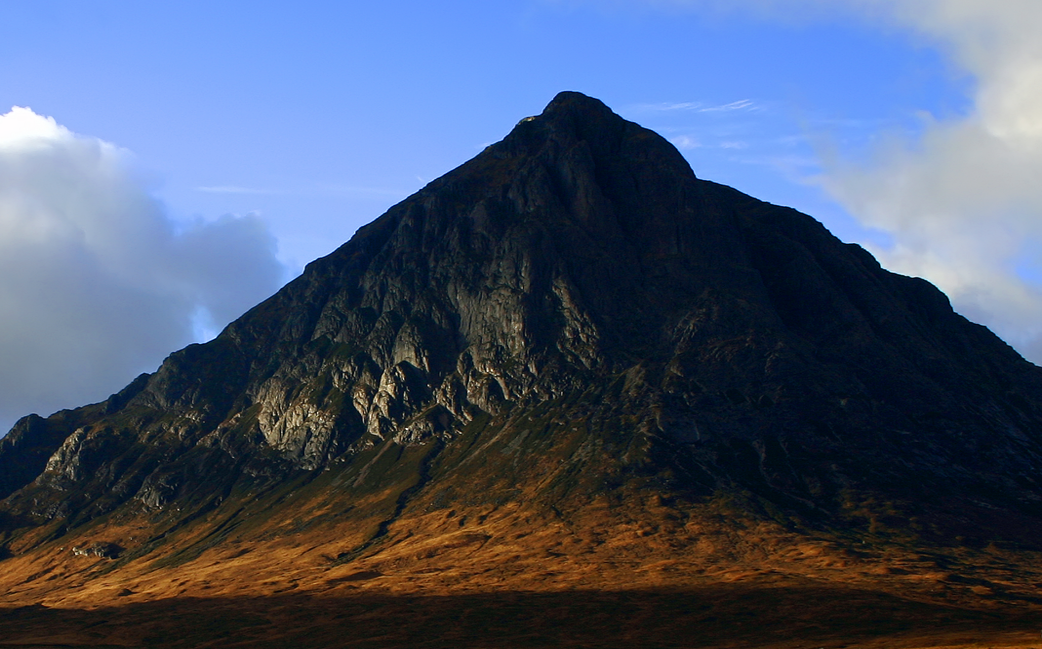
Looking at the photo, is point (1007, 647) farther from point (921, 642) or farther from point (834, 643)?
point (834, 643)

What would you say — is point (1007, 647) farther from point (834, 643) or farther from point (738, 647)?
point (738, 647)

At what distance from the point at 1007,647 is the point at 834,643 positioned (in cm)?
3760

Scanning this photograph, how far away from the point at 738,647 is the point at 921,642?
3438cm

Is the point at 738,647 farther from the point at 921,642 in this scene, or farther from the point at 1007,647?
the point at 1007,647

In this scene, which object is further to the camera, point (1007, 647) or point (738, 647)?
point (738, 647)

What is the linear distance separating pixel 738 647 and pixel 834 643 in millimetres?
18534

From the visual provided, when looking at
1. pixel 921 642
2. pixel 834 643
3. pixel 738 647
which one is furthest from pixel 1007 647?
pixel 738 647

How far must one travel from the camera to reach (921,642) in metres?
188

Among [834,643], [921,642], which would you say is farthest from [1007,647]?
[834,643]

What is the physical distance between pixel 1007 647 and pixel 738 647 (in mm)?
52210

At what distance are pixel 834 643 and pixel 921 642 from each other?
16147 millimetres

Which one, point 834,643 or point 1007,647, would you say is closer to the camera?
point 1007,647

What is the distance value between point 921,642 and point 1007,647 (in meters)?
25.1

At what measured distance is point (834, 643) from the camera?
195625 mm
